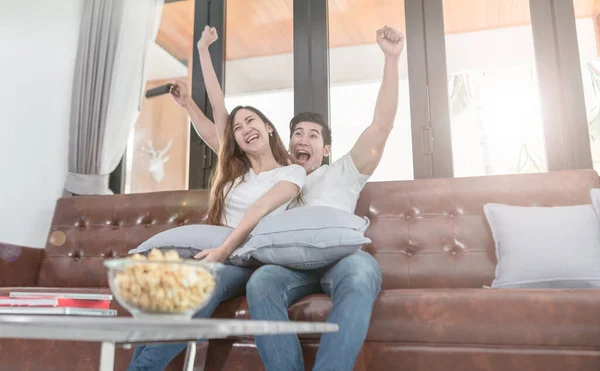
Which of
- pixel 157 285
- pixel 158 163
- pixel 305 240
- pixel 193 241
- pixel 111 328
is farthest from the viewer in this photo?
pixel 158 163

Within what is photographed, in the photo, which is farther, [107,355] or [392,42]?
[392,42]

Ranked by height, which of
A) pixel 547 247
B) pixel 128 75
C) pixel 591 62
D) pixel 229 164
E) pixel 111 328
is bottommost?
pixel 111 328

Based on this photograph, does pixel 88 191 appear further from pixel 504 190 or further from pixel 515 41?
pixel 515 41

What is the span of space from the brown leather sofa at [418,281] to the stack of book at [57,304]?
716 mm

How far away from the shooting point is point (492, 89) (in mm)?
2766

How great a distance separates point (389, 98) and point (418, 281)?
720 millimetres

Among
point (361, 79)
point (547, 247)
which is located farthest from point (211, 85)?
point (547, 247)

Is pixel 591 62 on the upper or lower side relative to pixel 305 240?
upper

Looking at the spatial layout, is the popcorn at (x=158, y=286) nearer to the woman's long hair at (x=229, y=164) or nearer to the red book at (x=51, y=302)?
the red book at (x=51, y=302)

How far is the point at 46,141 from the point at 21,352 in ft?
4.99

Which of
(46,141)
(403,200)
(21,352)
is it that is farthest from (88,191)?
(403,200)

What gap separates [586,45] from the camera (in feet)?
8.63

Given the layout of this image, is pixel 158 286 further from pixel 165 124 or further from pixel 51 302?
pixel 165 124

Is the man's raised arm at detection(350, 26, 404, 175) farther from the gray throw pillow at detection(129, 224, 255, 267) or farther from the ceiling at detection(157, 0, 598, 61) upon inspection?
the ceiling at detection(157, 0, 598, 61)
